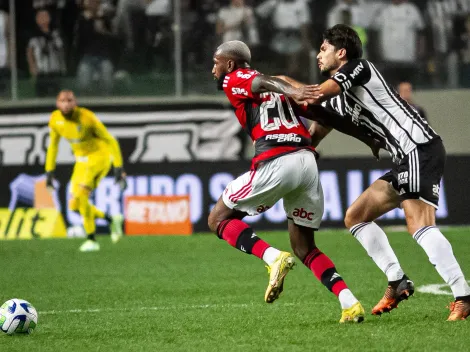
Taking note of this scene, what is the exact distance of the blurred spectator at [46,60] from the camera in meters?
17.9

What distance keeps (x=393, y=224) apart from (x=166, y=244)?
11.8 ft

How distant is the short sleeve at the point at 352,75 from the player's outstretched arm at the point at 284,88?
0.16m

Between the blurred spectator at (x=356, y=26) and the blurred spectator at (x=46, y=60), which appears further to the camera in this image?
the blurred spectator at (x=46, y=60)

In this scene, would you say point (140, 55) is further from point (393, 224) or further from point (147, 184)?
point (393, 224)

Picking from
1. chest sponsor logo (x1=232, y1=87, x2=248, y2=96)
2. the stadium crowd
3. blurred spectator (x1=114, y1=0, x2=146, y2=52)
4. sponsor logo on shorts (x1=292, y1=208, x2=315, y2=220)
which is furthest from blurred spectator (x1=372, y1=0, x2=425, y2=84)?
chest sponsor logo (x1=232, y1=87, x2=248, y2=96)

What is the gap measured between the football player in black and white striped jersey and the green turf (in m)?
0.28

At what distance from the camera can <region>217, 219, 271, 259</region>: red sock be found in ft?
21.6

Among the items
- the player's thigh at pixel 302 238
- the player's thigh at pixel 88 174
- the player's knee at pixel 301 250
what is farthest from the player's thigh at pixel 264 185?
the player's thigh at pixel 88 174

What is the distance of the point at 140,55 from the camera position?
17844 millimetres

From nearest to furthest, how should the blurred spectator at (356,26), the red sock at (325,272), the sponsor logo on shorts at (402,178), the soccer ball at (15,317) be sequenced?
the soccer ball at (15,317), the red sock at (325,272), the sponsor logo on shorts at (402,178), the blurred spectator at (356,26)

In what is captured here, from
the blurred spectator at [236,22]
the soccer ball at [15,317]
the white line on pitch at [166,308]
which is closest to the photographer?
the soccer ball at [15,317]

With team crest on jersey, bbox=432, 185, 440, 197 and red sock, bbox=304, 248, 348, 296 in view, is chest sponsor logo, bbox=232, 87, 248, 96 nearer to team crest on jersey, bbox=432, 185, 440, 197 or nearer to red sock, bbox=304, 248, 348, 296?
red sock, bbox=304, 248, 348, 296

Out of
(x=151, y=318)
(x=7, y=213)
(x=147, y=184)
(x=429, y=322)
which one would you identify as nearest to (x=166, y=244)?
(x=147, y=184)

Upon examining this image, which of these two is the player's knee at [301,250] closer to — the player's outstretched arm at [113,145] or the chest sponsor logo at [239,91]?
the chest sponsor logo at [239,91]
